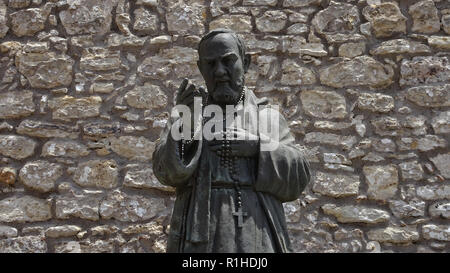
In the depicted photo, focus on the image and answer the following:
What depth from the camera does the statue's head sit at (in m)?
2.84

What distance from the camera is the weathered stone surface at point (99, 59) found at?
5.40m

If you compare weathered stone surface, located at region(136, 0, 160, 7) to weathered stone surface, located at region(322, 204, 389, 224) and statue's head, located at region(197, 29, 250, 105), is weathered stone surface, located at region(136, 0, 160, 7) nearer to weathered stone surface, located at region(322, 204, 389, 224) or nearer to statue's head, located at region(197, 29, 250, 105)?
weathered stone surface, located at region(322, 204, 389, 224)

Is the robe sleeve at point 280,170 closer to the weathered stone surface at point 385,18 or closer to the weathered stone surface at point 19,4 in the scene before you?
the weathered stone surface at point 385,18

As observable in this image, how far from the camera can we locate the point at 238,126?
287 cm

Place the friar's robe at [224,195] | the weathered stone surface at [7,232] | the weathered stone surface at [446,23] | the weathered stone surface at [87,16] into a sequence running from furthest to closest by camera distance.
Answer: the weathered stone surface at [87,16]
the weathered stone surface at [446,23]
the weathered stone surface at [7,232]
the friar's robe at [224,195]

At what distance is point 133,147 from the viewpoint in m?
5.18

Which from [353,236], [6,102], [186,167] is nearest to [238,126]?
[186,167]

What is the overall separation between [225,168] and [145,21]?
301 cm

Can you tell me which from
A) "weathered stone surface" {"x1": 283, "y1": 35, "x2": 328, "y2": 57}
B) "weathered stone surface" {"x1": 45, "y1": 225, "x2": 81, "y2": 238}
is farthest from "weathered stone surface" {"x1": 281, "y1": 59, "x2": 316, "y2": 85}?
"weathered stone surface" {"x1": 45, "y1": 225, "x2": 81, "y2": 238}

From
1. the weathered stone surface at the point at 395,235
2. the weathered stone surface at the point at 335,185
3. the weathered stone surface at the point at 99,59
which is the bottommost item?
the weathered stone surface at the point at 395,235

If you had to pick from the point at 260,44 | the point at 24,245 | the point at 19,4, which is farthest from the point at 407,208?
the point at 19,4

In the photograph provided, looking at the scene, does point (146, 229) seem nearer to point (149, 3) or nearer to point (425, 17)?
point (149, 3)

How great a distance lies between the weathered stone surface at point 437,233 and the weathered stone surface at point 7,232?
10.6 feet

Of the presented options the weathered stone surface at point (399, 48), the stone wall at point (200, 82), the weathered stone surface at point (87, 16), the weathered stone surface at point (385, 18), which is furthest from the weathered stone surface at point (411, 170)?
the weathered stone surface at point (87, 16)
